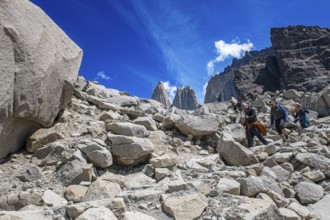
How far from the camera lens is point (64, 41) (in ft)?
34.5

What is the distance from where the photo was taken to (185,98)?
158875 mm

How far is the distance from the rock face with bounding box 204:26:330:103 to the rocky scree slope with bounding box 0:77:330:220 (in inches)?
1799

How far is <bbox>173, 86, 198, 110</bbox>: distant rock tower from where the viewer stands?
154000 mm

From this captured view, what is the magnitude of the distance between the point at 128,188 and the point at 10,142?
396cm

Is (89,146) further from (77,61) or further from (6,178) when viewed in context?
(77,61)

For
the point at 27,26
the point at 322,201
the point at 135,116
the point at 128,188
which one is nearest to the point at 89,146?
the point at 128,188

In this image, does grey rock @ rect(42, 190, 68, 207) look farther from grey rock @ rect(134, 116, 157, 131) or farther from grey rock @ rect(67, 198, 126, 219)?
grey rock @ rect(134, 116, 157, 131)

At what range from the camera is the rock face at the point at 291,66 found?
54906 millimetres

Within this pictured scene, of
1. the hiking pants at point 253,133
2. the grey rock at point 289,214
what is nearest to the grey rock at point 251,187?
the grey rock at point 289,214

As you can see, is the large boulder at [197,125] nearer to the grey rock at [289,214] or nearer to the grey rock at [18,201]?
the grey rock at [289,214]

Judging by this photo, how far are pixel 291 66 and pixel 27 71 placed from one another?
57.4 meters

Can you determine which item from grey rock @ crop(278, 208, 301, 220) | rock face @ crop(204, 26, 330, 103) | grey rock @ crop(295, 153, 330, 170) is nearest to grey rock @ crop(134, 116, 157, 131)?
grey rock @ crop(295, 153, 330, 170)

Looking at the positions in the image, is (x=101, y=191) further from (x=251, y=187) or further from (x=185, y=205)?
(x=251, y=187)

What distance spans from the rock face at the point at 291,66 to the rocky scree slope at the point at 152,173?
150 feet
